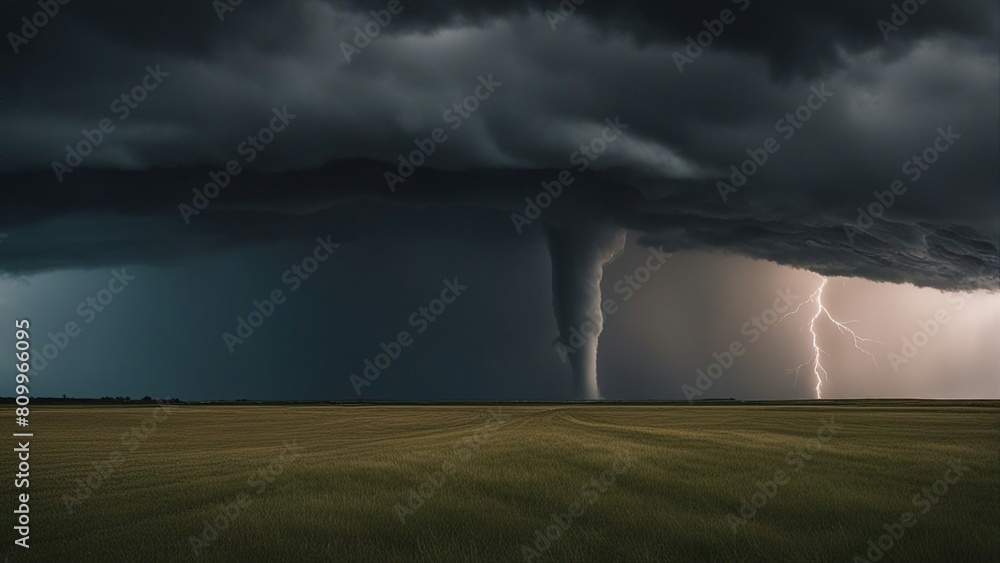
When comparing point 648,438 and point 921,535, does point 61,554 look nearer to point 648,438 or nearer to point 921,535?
point 921,535

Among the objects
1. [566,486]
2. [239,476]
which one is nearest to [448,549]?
[566,486]

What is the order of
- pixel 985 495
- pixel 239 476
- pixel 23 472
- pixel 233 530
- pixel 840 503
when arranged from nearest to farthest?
pixel 233 530, pixel 840 503, pixel 985 495, pixel 239 476, pixel 23 472

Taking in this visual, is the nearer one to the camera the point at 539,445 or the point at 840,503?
the point at 840,503

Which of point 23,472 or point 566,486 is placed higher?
point 566,486

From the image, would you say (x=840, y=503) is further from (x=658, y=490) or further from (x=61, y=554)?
(x=61, y=554)

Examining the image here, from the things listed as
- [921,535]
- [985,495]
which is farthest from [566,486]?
[985,495]

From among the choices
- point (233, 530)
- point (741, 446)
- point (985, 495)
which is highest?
point (741, 446)

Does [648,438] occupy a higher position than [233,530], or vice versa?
[648,438]

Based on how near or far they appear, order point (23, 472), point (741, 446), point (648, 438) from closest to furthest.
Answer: point (23, 472) < point (741, 446) < point (648, 438)

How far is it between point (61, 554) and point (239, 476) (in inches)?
318

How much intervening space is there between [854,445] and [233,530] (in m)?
23.7

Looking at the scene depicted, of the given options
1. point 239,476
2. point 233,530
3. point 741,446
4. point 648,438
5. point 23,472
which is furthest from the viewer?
point 648,438

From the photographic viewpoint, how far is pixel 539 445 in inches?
987

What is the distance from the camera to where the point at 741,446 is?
80.9 feet
